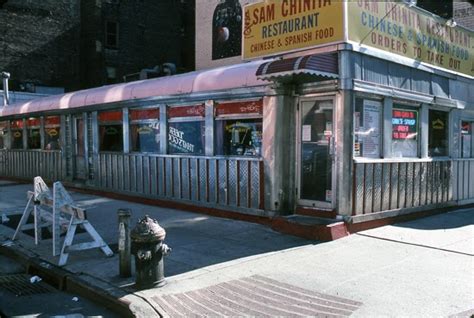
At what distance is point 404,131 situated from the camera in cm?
930

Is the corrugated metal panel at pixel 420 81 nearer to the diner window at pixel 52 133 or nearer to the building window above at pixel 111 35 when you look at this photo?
the diner window at pixel 52 133

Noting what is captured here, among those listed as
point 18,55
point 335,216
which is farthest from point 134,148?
point 18,55

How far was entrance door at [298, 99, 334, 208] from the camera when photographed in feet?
27.1

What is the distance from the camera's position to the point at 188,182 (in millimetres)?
10391

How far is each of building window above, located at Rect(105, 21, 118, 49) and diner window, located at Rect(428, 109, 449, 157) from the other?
70.2 ft

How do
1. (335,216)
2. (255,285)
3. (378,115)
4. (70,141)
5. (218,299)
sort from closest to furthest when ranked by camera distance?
(218,299) → (255,285) → (335,216) → (378,115) → (70,141)

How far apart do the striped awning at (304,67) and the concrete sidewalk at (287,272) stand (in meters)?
2.68

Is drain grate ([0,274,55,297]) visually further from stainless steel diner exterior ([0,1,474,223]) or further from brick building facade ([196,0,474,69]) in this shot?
brick building facade ([196,0,474,69])

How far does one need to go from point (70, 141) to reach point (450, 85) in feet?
35.2

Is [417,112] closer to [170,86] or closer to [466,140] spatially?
[466,140]

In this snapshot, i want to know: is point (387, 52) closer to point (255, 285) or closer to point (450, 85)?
point (450, 85)

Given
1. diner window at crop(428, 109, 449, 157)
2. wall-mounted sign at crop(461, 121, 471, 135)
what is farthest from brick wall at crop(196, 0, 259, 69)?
diner window at crop(428, 109, 449, 157)

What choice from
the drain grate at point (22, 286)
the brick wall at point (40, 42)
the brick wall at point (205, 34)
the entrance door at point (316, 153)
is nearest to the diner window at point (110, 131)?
the entrance door at point (316, 153)

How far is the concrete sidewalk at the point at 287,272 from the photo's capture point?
4930 mm
